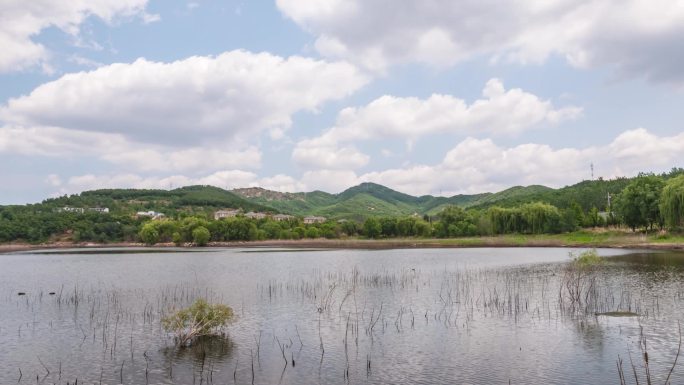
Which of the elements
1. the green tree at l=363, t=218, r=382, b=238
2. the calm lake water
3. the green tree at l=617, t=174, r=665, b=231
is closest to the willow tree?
the green tree at l=617, t=174, r=665, b=231

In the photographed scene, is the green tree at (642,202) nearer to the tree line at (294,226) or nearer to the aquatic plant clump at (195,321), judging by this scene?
the tree line at (294,226)

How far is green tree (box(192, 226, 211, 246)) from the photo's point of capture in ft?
513

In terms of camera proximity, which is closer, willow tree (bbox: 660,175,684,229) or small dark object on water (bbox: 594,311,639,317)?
small dark object on water (bbox: 594,311,639,317)

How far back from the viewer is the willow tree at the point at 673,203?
7719 cm

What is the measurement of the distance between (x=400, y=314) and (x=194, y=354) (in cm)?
1242

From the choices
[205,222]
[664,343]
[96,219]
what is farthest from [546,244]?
[96,219]

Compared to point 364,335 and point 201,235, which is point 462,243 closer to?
point 201,235

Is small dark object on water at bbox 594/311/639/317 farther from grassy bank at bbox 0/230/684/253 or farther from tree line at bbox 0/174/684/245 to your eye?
tree line at bbox 0/174/684/245

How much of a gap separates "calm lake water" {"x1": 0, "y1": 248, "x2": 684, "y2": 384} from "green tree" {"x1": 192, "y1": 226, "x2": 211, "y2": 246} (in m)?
114

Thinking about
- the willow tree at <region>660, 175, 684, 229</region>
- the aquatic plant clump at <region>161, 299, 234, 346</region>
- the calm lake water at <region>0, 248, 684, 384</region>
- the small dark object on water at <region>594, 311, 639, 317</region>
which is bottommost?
the calm lake water at <region>0, 248, 684, 384</region>

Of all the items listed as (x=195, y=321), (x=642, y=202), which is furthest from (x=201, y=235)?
(x=195, y=321)

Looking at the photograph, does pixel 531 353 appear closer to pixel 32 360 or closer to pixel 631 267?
pixel 32 360

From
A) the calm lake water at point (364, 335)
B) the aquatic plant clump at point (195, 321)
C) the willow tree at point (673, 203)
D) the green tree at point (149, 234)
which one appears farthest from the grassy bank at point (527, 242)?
the aquatic plant clump at point (195, 321)

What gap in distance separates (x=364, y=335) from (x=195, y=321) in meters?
8.13
